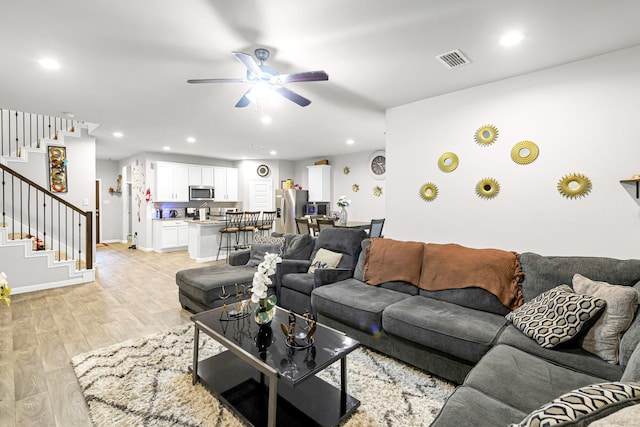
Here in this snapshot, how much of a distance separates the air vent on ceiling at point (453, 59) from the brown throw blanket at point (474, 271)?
1701 mm

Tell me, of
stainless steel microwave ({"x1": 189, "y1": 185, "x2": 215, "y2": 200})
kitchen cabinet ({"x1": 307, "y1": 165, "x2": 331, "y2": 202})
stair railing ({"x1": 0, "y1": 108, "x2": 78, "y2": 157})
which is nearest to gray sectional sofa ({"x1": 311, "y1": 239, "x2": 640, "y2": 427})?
kitchen cabinet ({"x1": 307, "y1": 165, "x2": 331, "y2": 202})

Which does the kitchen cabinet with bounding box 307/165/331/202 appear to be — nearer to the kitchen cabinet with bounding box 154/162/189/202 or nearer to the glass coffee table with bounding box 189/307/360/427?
the kitchen cabinet with bounding box 154/162/189/202

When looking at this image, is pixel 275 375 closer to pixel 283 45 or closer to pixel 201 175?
pixel 283 45

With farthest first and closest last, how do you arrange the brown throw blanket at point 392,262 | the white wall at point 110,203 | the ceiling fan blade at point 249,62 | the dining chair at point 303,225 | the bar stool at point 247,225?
1. the white wall at point 110,203
2. the bar stool at point 247,225
3. the dining chair at point 303,225
4. the brown throw blanket at point 392,262
5. the ceiling fan blade at point 249,62

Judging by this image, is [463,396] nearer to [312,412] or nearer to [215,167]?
[312,412]

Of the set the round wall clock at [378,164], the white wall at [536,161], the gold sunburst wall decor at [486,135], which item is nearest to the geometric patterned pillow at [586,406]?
the white wall at [536,161]

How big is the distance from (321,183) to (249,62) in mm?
6122

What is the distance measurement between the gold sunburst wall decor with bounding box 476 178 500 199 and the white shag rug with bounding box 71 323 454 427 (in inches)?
81.3

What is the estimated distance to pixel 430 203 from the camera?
3.82m

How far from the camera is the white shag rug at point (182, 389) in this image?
72.1 inches

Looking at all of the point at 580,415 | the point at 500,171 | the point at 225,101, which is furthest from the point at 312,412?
the point at 225,101

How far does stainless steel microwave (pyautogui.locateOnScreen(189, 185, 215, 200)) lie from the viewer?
829 centimetres

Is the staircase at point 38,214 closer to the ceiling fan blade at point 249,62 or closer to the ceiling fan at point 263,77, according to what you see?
the ceiling fan at point 263,77

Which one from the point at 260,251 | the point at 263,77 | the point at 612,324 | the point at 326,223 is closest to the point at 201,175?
the point at 326,223
